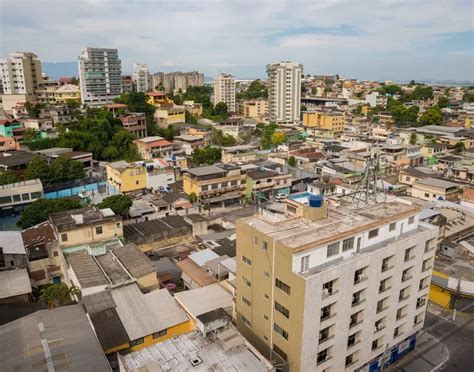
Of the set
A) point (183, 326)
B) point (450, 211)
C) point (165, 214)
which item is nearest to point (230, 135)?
point (165, 214)

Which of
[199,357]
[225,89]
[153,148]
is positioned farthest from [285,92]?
[199,357]

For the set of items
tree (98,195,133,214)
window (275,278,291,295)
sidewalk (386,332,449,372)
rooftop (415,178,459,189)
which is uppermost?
window (275,278,291,295)

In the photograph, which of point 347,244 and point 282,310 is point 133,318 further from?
point 347,244

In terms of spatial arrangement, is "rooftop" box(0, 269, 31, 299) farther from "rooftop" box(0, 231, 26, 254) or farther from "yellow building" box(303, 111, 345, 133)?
"yellow building" box(303, 111, 345, 133)

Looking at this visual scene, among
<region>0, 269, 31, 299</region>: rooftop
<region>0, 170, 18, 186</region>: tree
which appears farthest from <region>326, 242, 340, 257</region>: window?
<region>0, 170, 18, 186</region>: tree

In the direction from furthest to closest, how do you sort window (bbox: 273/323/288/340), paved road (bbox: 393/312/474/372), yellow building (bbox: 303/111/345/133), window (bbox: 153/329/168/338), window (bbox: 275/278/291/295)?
yellow building (bbox: 303/111/345/133), paved road (bbox: 393/312/474/372), window (bbox: 153/329/168/338), window (bbox: 273/323/288/340), window (bbox: 275/278/291/295)

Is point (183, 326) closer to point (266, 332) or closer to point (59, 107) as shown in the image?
point (266, 332)
